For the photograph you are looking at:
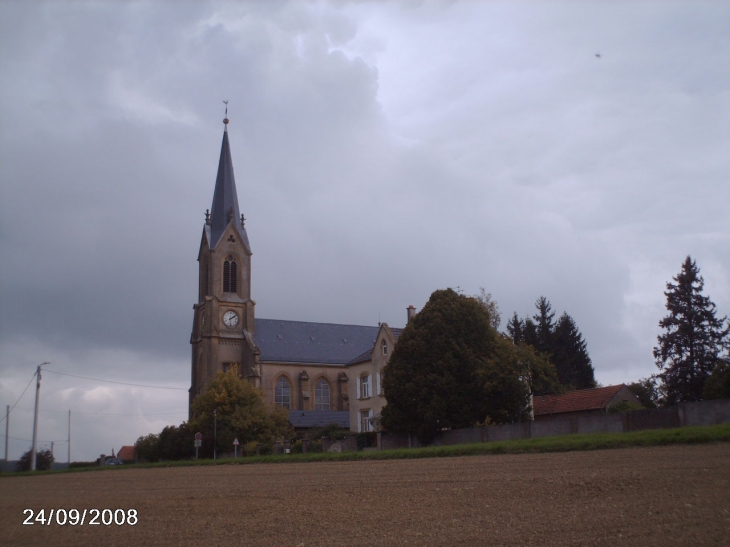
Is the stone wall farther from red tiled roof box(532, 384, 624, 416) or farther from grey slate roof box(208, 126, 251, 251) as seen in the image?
grey slate roof box(208, 126, 251, 251)

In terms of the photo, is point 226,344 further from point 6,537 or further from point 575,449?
point 6,537

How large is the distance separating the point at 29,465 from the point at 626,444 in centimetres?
5433

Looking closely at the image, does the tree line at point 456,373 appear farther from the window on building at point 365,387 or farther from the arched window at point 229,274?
the arched window at point 229,274

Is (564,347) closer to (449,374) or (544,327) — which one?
(544,327)

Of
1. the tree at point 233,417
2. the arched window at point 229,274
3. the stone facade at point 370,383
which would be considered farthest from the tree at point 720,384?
the arched window at point 229,274

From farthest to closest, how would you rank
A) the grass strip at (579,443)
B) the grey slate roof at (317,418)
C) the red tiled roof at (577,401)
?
1. the grey slate roof at (317,418)
2. the red tiled roof at (577,401)
3. the grass strip at (579,443)

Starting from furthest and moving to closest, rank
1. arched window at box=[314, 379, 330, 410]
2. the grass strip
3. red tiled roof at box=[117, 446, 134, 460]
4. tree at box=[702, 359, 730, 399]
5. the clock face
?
red tiled roof at box=[117, 446, 134, 460] < arched window at box=[314, 379, 330, 410] < the clock face < tree at box=[702, 359, 730, 399] < the grass strip

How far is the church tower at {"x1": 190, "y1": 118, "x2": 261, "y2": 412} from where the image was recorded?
8162 cm

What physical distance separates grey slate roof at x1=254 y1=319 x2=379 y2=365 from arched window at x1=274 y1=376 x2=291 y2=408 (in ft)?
8.03

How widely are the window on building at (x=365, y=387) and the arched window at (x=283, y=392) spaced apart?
2526 centimetres

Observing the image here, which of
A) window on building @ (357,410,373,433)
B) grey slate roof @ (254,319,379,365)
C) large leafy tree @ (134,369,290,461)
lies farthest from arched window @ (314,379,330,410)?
window on building @ (357,410,373,433)

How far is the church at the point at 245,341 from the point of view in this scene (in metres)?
81.7

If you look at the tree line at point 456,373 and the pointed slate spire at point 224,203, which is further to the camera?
the pointed slate spire at point 224,203

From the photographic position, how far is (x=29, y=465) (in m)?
62.2
